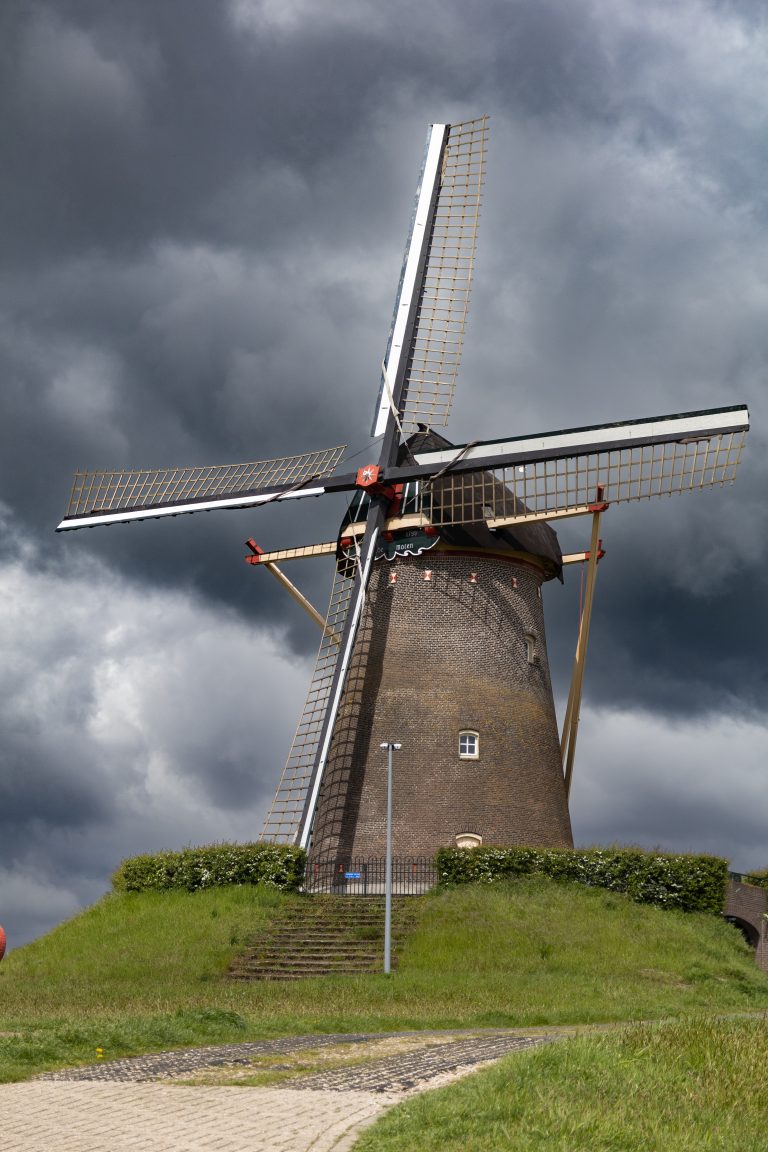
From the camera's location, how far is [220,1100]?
1086 cm

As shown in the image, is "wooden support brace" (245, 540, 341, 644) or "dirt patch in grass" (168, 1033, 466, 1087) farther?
"wooden support brace" (245, 540, 341, 644)

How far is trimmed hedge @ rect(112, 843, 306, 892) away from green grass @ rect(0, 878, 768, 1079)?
19.5 inches

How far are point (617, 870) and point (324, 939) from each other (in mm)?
7939

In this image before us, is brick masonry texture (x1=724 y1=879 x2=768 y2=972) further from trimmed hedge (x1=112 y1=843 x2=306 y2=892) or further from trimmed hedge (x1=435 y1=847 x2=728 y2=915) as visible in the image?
trimmed hedge (x1=112 y1=843 x2=306 y2=892)

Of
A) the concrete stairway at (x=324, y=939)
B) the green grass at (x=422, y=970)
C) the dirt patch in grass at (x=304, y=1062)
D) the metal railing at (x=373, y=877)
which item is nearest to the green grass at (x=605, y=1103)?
the dirt patch in grass at (x=304, y=1062)

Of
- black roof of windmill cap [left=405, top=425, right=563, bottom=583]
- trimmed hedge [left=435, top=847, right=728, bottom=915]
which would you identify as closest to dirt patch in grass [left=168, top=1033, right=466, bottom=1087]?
trimmed hedge [left=435, top=847, right=728, bottom=915]

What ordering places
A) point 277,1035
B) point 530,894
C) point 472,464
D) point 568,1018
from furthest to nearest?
point 472,464 → point 530,894 → point 568,1018 → point 277,1035

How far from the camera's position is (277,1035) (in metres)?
16.1

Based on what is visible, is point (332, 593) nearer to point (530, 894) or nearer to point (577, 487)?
point (577, 487)

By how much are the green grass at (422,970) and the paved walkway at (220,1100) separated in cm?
259

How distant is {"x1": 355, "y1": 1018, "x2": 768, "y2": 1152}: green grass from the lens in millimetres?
9000

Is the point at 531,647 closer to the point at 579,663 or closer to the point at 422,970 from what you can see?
the point at 579,663

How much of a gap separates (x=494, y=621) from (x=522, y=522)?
2678mm

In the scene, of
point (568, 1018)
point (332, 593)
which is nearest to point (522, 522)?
point (332, 593)
